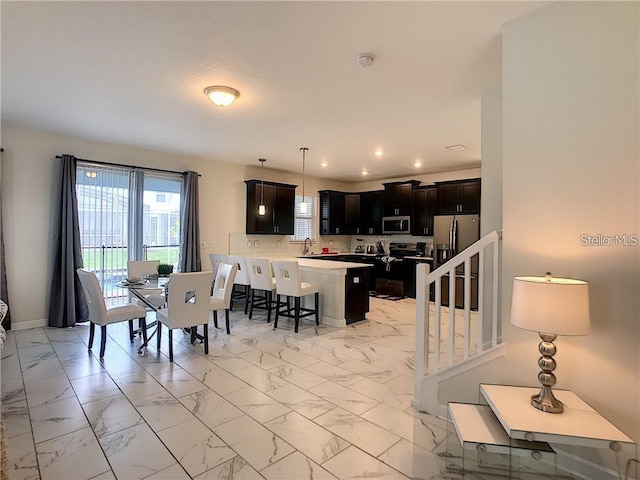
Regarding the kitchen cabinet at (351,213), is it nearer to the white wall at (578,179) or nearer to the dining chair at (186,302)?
the dining chair at (186,302)

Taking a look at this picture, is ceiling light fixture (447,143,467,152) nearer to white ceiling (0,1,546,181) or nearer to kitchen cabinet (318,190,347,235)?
white ceiling (0,1,546,181)

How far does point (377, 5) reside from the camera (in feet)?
6.75

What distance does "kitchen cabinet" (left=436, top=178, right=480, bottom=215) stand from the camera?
21.0 ft

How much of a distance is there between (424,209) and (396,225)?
75cm

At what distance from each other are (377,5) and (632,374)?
2466 millimetres

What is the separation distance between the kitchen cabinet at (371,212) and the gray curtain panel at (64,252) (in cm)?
596

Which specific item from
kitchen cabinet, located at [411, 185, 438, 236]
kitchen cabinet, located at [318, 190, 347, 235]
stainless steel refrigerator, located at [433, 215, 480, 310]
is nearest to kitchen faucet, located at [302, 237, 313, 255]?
kitchen cabinet, located at [318, 190, 347, 235]

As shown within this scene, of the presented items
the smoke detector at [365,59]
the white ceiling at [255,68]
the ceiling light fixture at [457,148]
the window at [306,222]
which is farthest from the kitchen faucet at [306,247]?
the smoke detector at [365,59]

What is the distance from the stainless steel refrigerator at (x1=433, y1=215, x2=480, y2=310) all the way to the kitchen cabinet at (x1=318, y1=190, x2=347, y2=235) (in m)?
2.57

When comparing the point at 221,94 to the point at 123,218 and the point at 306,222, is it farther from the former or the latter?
the point at 306,222

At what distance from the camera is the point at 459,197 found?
6.62 meters

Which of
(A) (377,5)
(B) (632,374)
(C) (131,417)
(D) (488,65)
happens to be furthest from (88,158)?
(B) (632,374)

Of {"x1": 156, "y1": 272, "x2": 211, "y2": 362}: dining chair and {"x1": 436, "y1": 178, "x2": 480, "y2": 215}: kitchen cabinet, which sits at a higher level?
{"x1": 436, "y1": 178, "x2": 480, "y2": 215}: kitchen cabinet

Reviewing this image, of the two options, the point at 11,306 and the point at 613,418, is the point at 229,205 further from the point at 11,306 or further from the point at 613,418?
the point at 613,418
